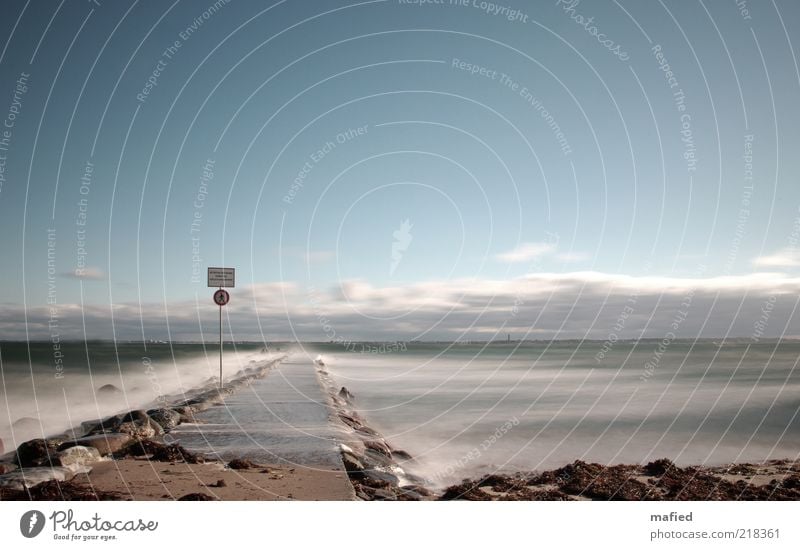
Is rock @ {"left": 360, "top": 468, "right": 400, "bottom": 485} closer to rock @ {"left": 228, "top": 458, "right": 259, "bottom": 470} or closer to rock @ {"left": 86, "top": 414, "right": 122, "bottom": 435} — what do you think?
rock @ {"left": 228, "top": 458, "right": 259, "bottom": 470}

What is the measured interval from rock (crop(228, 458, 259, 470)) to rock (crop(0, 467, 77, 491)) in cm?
176

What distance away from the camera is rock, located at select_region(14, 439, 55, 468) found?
679 cm

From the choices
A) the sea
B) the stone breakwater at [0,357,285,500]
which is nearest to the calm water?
the sea

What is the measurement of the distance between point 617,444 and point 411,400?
7480 millimetres

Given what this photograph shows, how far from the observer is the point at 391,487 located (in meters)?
6.88

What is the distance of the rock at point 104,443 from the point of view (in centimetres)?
729

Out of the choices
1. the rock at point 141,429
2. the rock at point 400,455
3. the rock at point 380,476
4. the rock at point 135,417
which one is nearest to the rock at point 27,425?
the rock at point 135,417

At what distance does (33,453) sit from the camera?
23.1 feet

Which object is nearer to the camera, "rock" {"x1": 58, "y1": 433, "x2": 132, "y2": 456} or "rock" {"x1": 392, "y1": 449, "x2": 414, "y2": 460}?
"rock" {"x1": 58, "y1": 433, "x2": 132, "y2": 456}

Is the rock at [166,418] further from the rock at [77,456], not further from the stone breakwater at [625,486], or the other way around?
the stone breakwater at [625,486]

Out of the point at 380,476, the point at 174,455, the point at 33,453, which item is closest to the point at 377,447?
the point at 380,476
